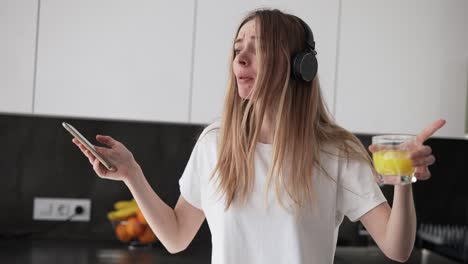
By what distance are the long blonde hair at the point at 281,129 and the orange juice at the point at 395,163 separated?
22 cm

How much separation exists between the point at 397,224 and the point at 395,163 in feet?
0.58

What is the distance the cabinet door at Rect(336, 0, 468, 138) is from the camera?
234cm

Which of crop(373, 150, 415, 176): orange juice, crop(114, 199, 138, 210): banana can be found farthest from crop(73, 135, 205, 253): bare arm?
crop(114, 199, 138, 210): banana

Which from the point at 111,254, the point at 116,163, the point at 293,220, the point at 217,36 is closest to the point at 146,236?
the point at 111,254

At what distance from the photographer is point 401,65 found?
2.36 metres

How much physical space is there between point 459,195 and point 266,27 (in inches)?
80.1

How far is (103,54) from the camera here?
7.19 ft

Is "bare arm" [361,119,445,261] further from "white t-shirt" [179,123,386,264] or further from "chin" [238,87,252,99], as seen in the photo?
"chin" [238,87,252,99]

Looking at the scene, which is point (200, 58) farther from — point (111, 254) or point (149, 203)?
point (149, 203)

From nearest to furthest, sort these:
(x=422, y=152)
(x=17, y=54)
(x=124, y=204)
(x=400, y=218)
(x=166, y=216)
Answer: (x=422, y=152) → (x=400, y=218) → (x=166, y=216) → (x=17, y=54) → (x=124, y=204)

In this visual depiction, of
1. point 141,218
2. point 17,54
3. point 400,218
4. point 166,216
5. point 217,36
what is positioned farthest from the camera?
point 141,218

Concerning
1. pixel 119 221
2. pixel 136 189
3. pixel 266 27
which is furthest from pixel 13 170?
pixel 266 27

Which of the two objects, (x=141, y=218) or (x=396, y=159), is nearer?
(x=396, y=159)

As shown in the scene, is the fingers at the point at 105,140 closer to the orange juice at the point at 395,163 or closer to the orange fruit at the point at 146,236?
the orange juice at the point at 395,163
